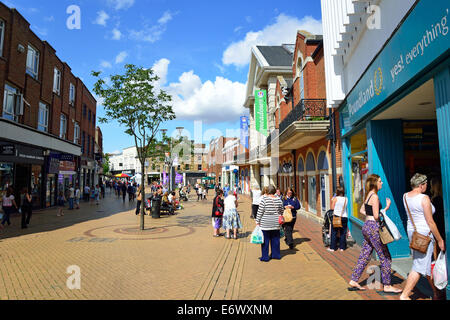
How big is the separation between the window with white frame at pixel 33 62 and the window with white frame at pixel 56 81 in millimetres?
2638

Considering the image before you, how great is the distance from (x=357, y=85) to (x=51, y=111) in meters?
19.7

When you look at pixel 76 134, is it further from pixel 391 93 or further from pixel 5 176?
pixel 391 93

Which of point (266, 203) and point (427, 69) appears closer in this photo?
point (427, 69)

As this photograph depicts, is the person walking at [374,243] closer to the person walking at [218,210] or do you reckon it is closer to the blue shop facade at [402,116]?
the blue shop facade at [402,116]

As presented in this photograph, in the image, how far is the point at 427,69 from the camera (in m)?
4.10

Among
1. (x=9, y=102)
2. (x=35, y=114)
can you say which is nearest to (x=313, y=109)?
(x=9, y=102)

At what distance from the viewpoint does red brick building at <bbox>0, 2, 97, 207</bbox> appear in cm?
1442

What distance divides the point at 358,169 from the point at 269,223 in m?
3.68

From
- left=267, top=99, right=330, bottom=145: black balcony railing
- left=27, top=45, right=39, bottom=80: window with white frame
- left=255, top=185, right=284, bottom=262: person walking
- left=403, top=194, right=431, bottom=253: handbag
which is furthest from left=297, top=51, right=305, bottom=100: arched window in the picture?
left=27, top=45, right=39, bottom=80: window with white frame

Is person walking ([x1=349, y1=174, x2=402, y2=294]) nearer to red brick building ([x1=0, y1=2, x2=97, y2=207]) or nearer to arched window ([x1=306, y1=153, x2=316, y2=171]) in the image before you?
arched window ([x1=306, y1=153, x2=316, y2=171])

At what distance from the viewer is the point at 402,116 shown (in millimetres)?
6414

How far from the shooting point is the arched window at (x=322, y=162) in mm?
11447
